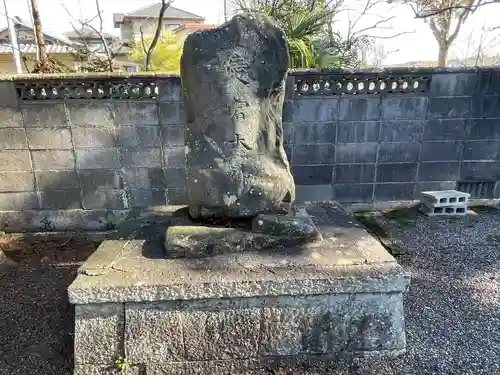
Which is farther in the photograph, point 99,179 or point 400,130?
point 400,130

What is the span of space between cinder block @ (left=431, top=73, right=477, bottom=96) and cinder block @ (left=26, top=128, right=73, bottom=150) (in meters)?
3.71

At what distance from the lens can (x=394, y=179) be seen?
4207 millimetres

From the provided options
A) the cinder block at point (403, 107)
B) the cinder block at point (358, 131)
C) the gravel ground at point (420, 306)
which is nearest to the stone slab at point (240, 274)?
the gravel ground at point (420, 306)

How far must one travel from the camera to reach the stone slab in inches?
73.1

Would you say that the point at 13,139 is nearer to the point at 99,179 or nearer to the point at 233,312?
the point at 99,179

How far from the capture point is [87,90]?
367 cm

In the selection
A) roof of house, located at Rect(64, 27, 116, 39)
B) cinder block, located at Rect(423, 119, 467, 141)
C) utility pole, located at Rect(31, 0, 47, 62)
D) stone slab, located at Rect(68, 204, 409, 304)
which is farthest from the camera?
roof of house, located at Rect(64, 27, 116, 39)

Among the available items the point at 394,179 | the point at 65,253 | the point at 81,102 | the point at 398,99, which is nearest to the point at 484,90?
the point at 398,99

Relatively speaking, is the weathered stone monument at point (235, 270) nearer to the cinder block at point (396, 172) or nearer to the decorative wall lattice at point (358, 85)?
the decorative wall lattice at point (358, 85)

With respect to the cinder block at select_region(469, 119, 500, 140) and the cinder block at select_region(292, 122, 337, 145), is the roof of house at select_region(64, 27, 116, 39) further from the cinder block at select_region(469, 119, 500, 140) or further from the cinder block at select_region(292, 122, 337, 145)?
the cinder block at select_region(469, 119, 500, 140)

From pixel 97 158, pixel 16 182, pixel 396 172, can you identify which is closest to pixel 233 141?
pixel 97 158

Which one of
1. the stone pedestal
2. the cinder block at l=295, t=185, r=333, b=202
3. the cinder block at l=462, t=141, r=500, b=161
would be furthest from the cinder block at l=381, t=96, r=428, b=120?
the stone pedestal

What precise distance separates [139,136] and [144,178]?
1.41ft

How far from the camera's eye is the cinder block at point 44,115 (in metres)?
3.65
